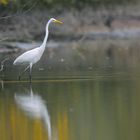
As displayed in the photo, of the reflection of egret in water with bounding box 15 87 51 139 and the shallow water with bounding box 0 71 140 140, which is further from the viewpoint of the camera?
the reflection of egret in water with bounding box 15 87 51 139

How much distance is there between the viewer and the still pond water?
40.9 ft

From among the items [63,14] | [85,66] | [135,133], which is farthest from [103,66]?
[63,14]

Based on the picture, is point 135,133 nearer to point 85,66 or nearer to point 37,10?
point 85,66

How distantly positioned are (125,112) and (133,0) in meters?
39.4

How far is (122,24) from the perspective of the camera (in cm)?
5016

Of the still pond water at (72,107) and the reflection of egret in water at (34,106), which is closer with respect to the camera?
the still pond water at (72,107)

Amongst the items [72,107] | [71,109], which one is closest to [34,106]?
[72,107]

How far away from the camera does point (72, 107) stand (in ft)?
50.0

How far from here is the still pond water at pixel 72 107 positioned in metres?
12.5

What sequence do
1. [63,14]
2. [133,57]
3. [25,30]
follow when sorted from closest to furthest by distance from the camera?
[133,57]
[25,30]
[63,14]

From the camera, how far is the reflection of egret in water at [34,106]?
46.6 ft

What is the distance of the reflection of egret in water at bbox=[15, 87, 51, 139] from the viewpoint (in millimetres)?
14191

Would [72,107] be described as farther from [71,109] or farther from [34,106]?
[34,106]

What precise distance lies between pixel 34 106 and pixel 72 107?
0.98 meters
